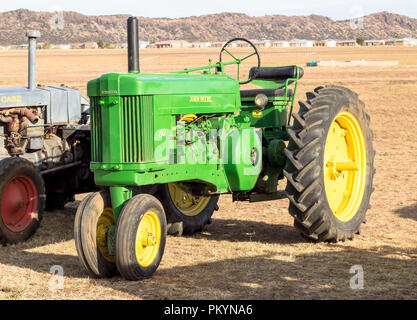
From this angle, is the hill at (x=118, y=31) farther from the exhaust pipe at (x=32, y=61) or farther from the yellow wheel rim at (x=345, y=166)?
the yellow wheel rim at (x=345, y=166)

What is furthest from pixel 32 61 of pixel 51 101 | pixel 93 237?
pixel 93 237

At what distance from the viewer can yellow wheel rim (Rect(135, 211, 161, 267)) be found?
5.55m

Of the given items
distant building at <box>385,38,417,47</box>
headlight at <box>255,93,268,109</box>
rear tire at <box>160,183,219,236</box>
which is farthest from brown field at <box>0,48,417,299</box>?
distant building at <box>385,38,417,47</box>

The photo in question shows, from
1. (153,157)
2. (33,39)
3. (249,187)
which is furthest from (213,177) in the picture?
(33,39)

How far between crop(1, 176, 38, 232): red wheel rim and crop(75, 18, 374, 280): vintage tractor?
126 centimetres

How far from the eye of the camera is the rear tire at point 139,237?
5.37 m

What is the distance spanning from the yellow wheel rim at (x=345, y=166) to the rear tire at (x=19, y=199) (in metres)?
2.77

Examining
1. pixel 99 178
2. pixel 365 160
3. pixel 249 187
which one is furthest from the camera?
pixel 365 160

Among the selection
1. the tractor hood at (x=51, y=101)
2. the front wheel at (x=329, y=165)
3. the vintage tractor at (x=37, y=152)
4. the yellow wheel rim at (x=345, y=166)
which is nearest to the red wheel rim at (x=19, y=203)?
the vintage tractor at (x=37, y=152)

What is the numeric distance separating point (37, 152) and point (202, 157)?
2461 mm

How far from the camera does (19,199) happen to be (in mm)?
7176

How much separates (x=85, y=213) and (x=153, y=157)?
0.66m
